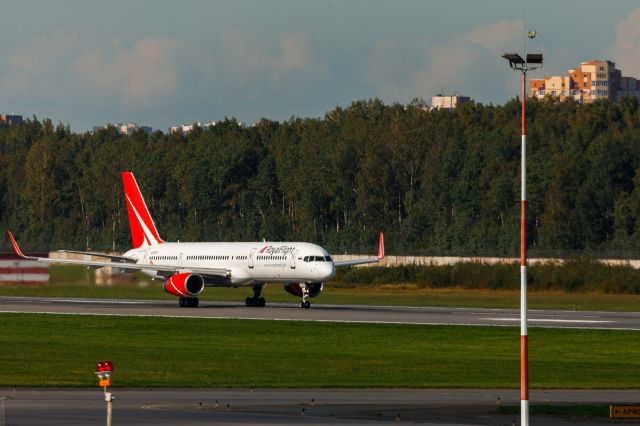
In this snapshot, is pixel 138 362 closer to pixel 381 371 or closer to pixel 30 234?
pixel 381 371

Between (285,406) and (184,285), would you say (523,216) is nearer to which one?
(285,406)

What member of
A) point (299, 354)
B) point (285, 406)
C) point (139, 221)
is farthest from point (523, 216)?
point (139, 221)

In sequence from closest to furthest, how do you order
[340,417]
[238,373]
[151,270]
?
[340,417] → [238,373] → [151,270]

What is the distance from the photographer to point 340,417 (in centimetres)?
3262

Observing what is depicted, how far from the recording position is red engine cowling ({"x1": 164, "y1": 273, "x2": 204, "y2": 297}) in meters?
82.1

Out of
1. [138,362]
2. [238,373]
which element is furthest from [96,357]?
[238,373]

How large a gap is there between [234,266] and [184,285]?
3484 mm

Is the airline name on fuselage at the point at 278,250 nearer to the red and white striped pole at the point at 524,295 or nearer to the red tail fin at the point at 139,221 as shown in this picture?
the red tail fin at the point at 139,221

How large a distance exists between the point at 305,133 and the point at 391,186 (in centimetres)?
2337

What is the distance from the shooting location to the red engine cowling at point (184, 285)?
82.1m

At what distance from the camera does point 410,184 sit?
6919 inches

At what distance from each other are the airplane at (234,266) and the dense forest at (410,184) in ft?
156

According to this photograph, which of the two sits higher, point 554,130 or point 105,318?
point 554,130

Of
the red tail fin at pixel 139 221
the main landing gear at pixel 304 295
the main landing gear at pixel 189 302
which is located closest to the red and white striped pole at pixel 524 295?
the main landing gear at pixel 304 295
